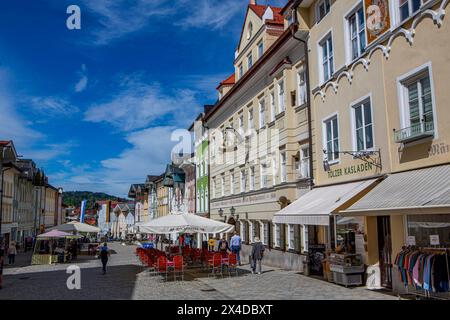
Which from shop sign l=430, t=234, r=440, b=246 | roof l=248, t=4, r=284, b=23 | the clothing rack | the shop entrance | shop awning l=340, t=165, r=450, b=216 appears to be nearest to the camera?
shop awning l=340, t=165, r=450, b=216

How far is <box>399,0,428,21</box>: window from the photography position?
12.6 meters

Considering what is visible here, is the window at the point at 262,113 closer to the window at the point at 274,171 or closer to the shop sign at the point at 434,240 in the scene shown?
the window at the point at 274,171

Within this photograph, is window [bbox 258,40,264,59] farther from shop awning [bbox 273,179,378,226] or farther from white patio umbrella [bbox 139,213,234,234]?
white patio umbrella [bbox 139,213,234,234]

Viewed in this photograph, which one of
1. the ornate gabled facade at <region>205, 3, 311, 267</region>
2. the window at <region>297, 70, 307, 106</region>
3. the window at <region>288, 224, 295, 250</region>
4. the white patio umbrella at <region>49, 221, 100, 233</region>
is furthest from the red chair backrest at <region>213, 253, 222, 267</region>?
the white patio umbrella at <region>49, 221, 100, 233</region>

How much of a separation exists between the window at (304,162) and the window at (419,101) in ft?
26.1

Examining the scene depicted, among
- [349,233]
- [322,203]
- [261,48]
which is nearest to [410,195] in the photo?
[322,203]

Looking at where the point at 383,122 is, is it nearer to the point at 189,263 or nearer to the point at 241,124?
the point at 189,263

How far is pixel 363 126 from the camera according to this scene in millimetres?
15680

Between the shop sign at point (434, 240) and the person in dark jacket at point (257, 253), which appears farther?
the person in dark jacket at point (257, 253)

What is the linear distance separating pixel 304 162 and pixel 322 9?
22.1 feet

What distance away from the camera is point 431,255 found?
37.1 ft

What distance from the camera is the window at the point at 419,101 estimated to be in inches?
478

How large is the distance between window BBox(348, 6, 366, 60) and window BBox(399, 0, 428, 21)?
2204 mm

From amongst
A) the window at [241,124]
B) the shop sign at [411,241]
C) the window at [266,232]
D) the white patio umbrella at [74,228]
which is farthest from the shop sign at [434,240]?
the white patio umbrella at [74,228]
